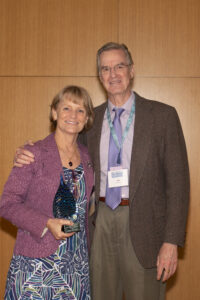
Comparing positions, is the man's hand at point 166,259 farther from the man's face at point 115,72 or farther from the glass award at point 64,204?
the man's face at point 115,72

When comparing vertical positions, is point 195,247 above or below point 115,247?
below

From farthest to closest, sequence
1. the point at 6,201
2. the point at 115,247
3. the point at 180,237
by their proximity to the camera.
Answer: the point at 115,247 → the point at 180,237 → the point at 6,201

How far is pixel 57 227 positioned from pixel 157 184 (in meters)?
0.73

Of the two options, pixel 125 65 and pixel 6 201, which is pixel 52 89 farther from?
pixel 6 201

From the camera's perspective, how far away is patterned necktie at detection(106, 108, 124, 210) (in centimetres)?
218

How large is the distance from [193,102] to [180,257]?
1.65 metres

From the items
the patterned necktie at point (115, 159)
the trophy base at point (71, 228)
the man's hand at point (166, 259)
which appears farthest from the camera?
the patterned necktie at point (115, 159)

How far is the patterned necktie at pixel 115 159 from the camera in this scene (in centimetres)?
218

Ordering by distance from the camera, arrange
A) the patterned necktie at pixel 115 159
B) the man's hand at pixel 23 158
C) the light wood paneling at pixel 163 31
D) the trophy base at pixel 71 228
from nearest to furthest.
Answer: the trophy base at pixel 71 228, the man's hand at pixel 23 158, the patterned necktie at pixel 115 159, the light wood paneling at pixel 163 31

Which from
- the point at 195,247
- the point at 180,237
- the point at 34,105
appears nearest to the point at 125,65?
the point at 180,237

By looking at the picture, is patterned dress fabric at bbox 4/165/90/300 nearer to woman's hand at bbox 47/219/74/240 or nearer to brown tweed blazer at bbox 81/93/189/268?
woman's hand at bbox 47/219/74/240

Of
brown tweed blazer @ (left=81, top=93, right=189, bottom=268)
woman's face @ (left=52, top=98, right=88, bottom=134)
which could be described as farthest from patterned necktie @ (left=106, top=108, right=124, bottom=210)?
woman's face @ (left=52, top=98, right=88, bottom=134)

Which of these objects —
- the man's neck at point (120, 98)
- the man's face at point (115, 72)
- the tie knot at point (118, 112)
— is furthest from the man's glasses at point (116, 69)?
the tie knot at point (118, 112)

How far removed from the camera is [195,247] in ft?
11.8
